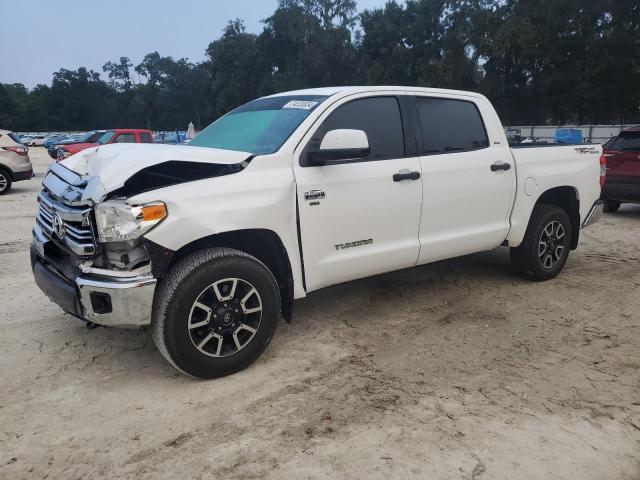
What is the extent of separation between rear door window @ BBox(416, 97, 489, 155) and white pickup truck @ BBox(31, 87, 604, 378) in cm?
1

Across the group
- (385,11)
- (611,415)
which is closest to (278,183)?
(611,415)

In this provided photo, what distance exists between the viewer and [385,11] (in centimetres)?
6369

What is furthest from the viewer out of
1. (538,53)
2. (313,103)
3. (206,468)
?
(538,53)

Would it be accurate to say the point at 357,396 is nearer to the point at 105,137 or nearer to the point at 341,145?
the point at 341,145

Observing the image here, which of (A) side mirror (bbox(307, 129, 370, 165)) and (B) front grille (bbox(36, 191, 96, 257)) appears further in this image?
(A) side mirror (bbox(307, 129, 370, 165))

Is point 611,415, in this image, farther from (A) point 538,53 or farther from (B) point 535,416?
(A) point 538,53

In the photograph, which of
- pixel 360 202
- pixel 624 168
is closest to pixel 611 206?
pixel 624 168

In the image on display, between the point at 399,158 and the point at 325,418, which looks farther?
the point at 399,158

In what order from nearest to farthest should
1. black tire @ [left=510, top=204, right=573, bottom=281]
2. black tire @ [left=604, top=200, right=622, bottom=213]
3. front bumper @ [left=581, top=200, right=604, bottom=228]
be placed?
black tire @ [left=510, top=204, right=573, bottom=281]
front bumper @ [left=581, top=200, right=604, bottom=228]
black tire @ [left=604, top=200, right=622, bottom=213]

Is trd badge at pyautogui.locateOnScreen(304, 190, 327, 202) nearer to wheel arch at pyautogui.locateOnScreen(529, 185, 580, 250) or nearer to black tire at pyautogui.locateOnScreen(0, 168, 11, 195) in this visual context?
wheel arch at pyautogui.locateOnScreen(529, 185, 580, 250)

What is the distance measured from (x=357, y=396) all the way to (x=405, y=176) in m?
1.75

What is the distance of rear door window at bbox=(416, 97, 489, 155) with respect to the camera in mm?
4383

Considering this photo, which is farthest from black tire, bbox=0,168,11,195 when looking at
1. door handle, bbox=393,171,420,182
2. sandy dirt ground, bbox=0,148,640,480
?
door handle, bbox=393,171,420,182

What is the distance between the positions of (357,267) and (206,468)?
73.1 inches
